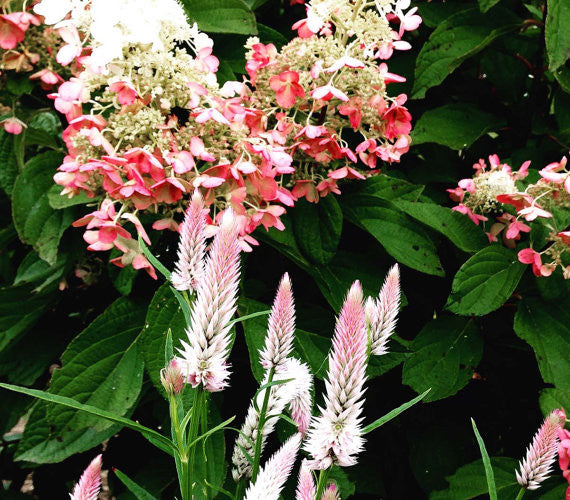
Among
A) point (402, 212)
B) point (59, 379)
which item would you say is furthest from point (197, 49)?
point (59, 379)

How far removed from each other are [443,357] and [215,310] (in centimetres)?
112

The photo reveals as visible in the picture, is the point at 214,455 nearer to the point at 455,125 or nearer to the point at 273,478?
the point at 273,478

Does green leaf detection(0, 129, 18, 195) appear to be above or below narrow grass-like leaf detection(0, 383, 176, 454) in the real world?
below

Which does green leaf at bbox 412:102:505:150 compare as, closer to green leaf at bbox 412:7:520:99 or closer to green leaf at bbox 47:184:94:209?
green leaf at bbox 412:7:520:99

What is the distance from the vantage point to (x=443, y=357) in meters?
1.62

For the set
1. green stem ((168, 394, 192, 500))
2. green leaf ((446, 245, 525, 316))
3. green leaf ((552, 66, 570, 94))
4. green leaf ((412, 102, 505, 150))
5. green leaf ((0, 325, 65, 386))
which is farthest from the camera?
green leaf ((0, 325, 65, 386))

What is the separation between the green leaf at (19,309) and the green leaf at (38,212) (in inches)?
11.2

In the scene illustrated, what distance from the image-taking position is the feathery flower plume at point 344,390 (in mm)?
581

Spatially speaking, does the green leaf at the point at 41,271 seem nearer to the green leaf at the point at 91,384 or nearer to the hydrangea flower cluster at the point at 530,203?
the green leaf at the point at 91,384

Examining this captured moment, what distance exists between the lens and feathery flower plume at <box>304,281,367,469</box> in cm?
58

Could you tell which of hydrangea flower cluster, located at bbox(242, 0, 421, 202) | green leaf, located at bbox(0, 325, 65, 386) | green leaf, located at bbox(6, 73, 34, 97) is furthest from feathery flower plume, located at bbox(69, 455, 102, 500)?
green leaf, located at bbox(0, 325, 65, 386)

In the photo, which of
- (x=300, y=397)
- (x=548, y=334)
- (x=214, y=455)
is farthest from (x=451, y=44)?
(x=300, y=397)

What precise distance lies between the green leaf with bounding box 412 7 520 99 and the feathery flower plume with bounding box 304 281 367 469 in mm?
1256

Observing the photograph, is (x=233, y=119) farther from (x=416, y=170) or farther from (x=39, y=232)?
(x=416, y=170)
